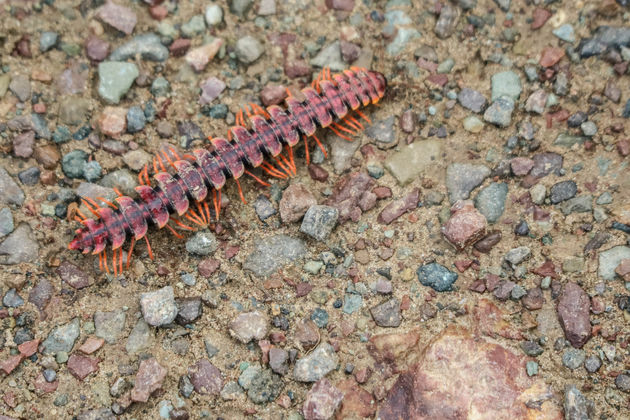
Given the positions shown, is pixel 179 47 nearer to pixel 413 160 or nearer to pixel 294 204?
pixel 294 204

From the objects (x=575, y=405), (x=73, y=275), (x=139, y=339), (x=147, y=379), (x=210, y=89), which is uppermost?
(x=210, y=89)

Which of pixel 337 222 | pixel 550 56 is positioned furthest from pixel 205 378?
pixel 550 56

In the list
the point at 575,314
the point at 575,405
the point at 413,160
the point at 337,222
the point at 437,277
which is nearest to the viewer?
the point at 575,405

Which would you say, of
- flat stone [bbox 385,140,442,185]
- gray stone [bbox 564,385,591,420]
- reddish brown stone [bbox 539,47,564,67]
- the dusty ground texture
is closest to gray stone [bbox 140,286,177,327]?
the dusty ground texture

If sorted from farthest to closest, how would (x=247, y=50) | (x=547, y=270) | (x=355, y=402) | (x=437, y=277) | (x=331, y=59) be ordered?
(x=331, y=59) < (x=247, y=50) < (x=437, y=277) < (x=547, y=270) < (x=355, y=402)

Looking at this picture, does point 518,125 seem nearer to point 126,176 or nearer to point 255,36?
point 255,36

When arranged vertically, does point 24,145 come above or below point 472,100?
below

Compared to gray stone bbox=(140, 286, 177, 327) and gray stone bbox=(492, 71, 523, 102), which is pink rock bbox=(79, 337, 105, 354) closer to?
gray stone bbox=(140, 286, 177, 327)
